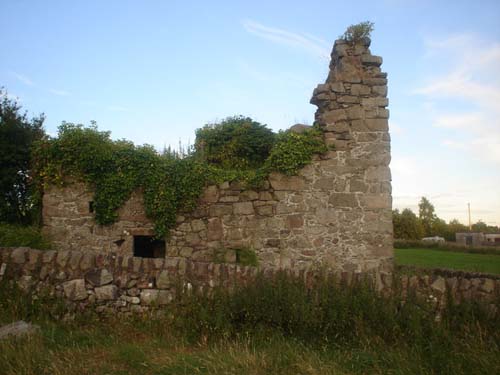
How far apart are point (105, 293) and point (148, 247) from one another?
15.2 feet

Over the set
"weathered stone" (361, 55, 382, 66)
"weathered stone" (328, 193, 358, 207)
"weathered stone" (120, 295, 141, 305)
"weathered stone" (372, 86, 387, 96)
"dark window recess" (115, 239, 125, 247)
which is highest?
"weathered stone" (361, 55, 382, 66)

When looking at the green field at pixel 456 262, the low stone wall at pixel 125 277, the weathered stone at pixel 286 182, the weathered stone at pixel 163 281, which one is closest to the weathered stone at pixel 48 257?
the low stone wall at pixel 125 277

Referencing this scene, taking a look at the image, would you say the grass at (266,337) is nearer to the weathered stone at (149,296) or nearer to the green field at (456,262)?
the weathered stone at (149,296)

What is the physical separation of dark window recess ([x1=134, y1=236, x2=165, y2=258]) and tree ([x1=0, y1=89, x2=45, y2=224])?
250 centimetres

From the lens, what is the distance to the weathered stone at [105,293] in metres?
5.82

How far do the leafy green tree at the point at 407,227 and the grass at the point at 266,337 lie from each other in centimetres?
4384

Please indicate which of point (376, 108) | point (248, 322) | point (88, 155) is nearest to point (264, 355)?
point (248, 322)

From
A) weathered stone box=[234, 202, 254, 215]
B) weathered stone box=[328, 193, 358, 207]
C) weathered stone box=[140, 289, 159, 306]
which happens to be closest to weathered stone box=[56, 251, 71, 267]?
weathered stone box=[140, 289, 159, 306]

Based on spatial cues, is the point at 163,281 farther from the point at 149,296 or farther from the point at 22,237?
the point at 22,237

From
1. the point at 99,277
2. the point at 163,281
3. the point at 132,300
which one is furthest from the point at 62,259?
the point at 163,281

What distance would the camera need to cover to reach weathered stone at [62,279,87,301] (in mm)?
5797

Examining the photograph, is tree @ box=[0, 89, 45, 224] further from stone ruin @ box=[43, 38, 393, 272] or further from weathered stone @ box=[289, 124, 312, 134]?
weathered stone @ box=[289, 124, 312, 134]

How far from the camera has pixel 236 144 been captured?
10820 millimetres

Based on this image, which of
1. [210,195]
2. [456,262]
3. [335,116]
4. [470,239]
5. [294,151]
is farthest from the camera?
[470,239]
